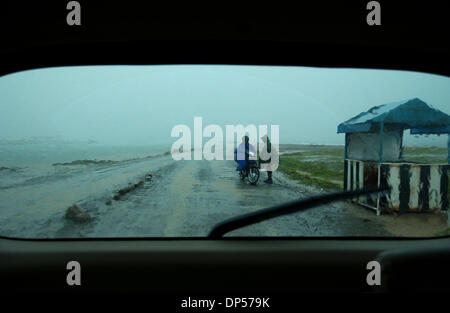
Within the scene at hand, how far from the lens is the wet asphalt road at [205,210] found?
97.2 inches

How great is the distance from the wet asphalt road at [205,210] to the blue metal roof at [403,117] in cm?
63

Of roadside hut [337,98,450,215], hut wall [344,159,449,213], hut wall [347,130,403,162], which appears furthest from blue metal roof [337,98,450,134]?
hut wall [344,159,449,213]

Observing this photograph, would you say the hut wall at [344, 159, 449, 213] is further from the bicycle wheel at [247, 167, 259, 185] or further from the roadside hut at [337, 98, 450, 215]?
the bicycle wheel at [247, 167, 259, 185]

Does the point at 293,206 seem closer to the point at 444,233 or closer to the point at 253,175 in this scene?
the point at 253,175

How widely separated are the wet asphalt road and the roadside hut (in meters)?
0.29

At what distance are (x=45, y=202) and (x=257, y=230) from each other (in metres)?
1.65

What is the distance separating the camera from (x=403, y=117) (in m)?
2.55

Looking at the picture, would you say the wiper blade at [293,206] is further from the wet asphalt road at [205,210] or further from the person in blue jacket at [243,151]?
the person in blue jacket at [243,151]

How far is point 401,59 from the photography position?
266 cm

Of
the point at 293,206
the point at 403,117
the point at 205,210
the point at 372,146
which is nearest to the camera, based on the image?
the point at 293,206

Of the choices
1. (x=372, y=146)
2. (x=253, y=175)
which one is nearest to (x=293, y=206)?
(x=253, y=175)

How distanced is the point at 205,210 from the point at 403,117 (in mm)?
1702

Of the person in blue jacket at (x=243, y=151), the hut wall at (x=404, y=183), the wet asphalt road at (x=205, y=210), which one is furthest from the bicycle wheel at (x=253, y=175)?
the hut wall at (x=404, y=183)

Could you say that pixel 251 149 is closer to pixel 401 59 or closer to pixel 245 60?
pixel 245 60
